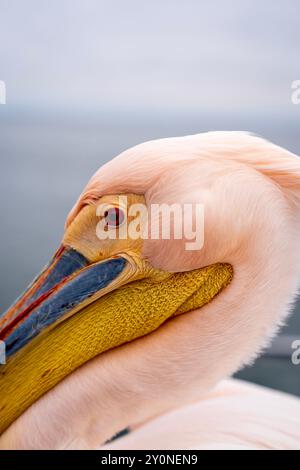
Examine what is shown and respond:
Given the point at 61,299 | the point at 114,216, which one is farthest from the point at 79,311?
the point at 114,216

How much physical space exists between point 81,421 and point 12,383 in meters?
0.14

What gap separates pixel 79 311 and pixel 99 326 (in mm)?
45

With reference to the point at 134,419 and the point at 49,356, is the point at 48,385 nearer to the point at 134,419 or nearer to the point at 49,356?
the point at 49,356

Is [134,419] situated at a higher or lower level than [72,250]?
lower

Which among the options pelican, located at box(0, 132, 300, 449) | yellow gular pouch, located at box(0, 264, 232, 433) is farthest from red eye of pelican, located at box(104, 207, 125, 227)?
yellow gular pouch, located at box(0, 264, 232, 433)

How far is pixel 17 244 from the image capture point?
2.33m

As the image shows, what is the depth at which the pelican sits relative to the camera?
96 centimetres

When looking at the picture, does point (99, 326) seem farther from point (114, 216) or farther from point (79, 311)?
point (114, 216)

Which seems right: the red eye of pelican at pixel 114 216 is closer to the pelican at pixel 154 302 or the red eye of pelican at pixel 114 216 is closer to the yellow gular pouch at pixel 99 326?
the pelican at pixel 154 302

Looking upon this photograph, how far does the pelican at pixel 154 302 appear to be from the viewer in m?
0.96

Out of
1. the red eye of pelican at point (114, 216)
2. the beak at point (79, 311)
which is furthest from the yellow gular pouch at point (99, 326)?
the red eye of pelican at point (114, 216)

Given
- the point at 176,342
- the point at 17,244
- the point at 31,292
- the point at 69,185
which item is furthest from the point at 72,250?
the point at 17,244

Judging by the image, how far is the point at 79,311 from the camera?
3.33 ft

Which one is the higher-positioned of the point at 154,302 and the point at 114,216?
the point at 114,216
